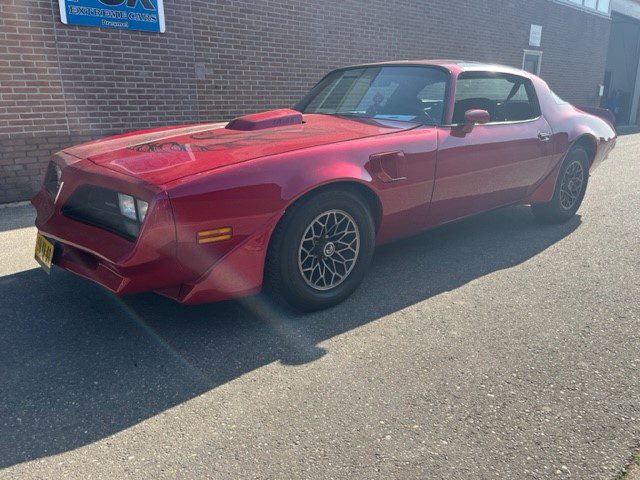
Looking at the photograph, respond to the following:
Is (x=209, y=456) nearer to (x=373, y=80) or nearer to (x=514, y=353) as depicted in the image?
(x=514, y=353)

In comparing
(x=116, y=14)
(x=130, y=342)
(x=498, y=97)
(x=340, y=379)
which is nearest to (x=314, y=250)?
(x=340, y=379)

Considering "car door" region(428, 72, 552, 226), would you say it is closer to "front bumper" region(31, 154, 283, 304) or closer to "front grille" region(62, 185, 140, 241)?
"front bumper" region(31, 154, 283, 304)

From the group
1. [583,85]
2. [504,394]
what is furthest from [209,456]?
[583,85]

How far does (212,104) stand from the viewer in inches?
301

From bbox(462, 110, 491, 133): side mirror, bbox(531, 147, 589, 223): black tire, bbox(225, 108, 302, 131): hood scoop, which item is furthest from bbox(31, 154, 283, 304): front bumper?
bbox(531, 147, 589, 223): black tire

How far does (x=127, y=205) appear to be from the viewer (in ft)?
8.59

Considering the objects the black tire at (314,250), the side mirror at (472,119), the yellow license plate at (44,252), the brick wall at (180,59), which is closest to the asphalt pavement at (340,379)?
the black tire at (314,250)

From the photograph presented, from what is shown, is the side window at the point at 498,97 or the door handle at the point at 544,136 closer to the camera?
the side window at the point at 498,97

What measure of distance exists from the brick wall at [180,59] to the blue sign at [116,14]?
9 cm

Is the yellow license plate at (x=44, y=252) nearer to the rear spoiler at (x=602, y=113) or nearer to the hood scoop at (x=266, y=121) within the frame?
the hood scoop at (x=266, y=121)

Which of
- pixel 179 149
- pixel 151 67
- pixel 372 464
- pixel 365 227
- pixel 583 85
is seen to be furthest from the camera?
pixel 583 85

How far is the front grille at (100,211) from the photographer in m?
2.65

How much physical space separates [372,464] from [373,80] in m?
3.03

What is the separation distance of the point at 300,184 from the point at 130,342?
1.20 m
